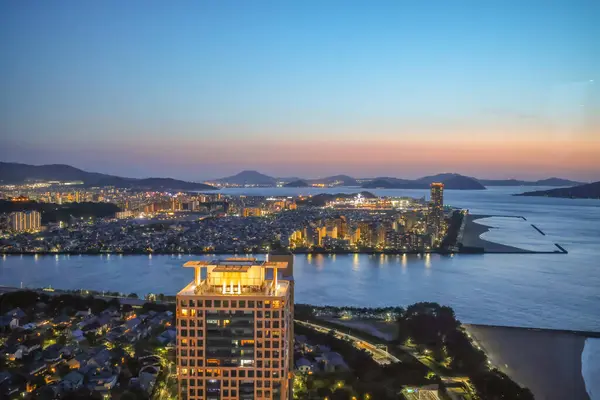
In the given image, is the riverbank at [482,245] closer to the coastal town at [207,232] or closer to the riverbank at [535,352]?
the coastal town at [207,232]

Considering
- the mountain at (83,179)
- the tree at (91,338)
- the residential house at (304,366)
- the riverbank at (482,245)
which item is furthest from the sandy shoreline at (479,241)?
the mountain at (83,179)

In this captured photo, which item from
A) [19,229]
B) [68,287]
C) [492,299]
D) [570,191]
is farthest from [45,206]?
[570,191]

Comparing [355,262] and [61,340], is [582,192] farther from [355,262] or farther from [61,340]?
[61,340]

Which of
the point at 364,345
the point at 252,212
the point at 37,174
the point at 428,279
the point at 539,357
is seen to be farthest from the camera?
the point at 37,174

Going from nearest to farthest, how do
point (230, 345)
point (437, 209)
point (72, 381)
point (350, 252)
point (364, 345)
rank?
point (230, 345) < point (72, 381) < point (364, 345) < point (350, 252) < point (437, 209)

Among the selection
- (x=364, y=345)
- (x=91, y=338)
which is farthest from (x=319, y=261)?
(x=91, y=338)

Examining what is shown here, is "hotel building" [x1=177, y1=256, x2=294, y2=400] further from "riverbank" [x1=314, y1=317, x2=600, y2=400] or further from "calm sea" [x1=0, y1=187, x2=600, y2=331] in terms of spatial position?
"calm sea" [x1=0, y1=187, x2=600, y2=331]

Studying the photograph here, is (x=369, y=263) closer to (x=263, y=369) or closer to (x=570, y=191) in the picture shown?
(x=263, y=369)

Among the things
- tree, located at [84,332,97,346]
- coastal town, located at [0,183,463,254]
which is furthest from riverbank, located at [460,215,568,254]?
tree, located at [84,332,97,346]
